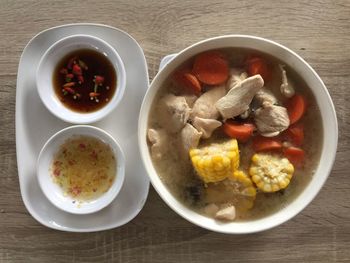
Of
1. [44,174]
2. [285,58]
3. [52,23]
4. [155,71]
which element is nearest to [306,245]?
[285,58]

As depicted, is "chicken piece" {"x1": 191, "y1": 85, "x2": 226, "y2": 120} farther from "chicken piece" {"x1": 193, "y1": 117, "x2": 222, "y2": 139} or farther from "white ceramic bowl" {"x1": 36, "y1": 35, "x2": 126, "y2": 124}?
"white ceramic bowl" {"x1": 36, "y1": 35, "x2": 126, "y2": 124}

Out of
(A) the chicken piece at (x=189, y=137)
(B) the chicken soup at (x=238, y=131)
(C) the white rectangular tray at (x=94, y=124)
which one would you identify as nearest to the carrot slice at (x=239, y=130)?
(B) the chicken soup at (x=238, y=131)

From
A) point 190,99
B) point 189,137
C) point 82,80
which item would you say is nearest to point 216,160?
point 189,137

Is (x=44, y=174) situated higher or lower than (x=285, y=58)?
lower

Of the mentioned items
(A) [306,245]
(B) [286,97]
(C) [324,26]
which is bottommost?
(A) [306,245]

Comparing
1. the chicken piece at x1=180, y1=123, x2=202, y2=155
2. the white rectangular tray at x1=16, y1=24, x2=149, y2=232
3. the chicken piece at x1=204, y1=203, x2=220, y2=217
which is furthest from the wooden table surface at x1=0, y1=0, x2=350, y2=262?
the chicken piece at x1=180, y1=123, x2=202, y2=155

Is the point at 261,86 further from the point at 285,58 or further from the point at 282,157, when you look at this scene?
the point at 282,157

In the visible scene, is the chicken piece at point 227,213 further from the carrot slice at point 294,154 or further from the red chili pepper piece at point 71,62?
the red chili pepper piece at point 71,62
